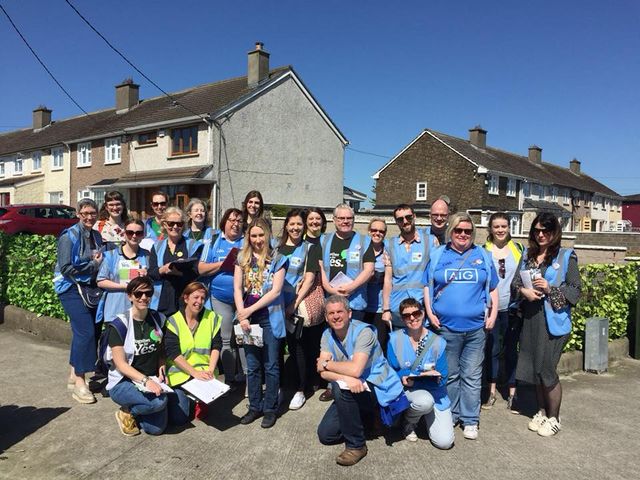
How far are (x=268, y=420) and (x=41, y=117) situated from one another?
138 ft

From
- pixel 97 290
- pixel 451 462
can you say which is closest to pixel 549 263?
pixel 451 462

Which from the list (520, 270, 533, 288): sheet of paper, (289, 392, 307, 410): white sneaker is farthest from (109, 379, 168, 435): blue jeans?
(520, 270, 533, 288): sheet of paper

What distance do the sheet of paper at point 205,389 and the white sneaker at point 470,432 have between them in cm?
207

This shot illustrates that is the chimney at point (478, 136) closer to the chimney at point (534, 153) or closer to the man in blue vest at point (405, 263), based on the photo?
the chimney at point (534, 153)

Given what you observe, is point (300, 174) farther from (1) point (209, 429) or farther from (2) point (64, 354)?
(1) point (209, 429)

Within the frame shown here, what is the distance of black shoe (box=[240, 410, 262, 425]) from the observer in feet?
14.5

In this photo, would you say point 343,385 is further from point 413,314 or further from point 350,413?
point 413,314

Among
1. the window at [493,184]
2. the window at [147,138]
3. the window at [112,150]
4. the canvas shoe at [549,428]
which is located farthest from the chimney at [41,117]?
the canvas shoe at [549,428]

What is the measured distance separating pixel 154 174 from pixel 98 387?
22.1 metres

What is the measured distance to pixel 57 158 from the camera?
33.1 metres

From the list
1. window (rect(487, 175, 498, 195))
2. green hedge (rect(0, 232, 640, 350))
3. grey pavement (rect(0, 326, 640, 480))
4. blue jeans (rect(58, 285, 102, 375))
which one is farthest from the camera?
window (rect(487, 175, 498, 195))

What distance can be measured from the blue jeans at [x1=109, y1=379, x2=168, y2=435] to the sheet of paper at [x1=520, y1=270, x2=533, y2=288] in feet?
10.8

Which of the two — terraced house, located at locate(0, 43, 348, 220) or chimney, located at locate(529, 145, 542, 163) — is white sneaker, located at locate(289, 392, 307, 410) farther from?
chimney, located at locate(529, 145, 542, 163)

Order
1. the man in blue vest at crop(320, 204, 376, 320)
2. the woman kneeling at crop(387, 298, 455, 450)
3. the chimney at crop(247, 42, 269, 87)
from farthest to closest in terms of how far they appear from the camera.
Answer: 1. the chimney at crop(247, 42, 269, 87)
2. the man in blue vest at crop(320, 204, 376, 320)
3. the woman kneeling at crop(387, 298, 455, 450)
